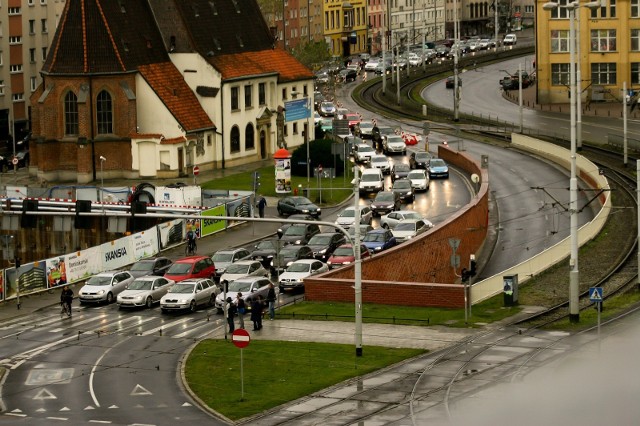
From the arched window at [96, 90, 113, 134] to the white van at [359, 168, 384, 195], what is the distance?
22467 millimetres

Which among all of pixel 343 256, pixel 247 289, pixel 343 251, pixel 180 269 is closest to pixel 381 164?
pixel 343 251

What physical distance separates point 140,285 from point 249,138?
51.3m

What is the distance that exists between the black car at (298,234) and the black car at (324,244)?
215cm

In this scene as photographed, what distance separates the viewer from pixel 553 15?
142125mm

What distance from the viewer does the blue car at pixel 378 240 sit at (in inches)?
2834

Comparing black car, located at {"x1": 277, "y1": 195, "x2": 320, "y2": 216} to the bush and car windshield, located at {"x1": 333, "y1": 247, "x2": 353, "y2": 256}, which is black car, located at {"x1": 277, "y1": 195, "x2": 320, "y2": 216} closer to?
the bush

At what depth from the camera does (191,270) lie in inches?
2643

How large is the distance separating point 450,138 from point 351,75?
182 feet

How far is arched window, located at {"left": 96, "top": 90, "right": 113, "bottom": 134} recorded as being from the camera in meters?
107

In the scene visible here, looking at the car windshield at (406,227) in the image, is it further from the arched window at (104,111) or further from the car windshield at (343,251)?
Result: the arched window at (104,111)

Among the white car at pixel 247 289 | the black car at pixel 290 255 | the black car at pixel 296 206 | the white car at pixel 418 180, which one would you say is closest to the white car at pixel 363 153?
the white car at pixel 418 180

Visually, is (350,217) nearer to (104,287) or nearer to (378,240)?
(378,240)

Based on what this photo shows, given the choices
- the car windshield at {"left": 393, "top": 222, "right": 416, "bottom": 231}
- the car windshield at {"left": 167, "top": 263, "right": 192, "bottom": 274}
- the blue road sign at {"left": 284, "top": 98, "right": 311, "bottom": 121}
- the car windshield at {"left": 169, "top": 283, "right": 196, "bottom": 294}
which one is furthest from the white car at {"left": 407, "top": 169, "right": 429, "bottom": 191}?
the car windshield at {"left": 169, "top": 283, "right": 196, "bottom": 294}

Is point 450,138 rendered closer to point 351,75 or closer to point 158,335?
point 351,75
